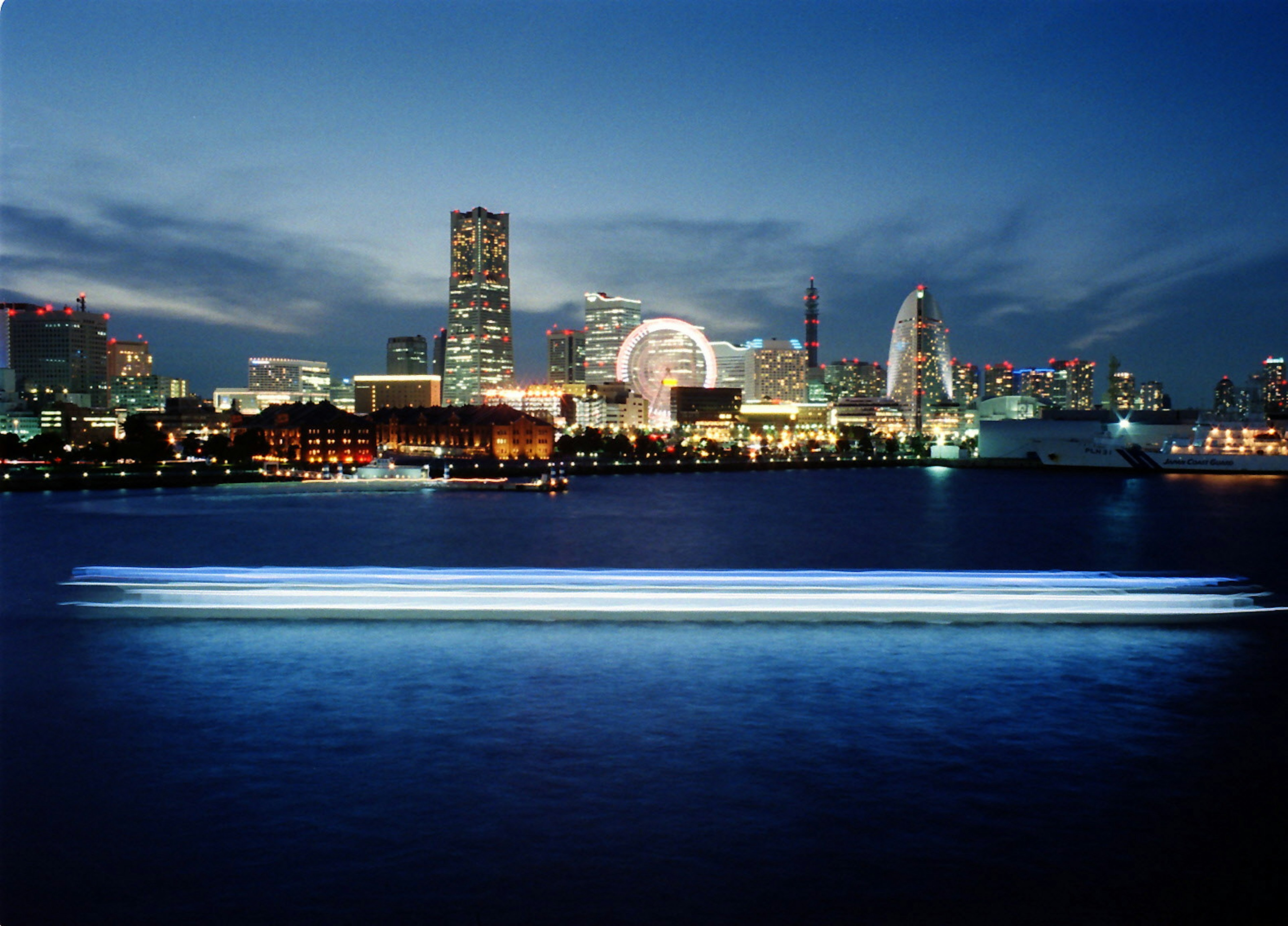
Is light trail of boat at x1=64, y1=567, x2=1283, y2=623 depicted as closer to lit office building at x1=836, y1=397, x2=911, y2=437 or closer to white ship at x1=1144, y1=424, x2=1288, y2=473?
white ship at x1=1144, y1=424, x2=1288, y2=473

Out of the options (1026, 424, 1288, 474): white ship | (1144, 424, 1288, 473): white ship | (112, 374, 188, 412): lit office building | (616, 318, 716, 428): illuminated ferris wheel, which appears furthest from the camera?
(112, 374, 188, 412): lit office building

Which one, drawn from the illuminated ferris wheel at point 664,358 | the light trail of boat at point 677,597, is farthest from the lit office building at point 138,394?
the light trail of boat at point 677,597

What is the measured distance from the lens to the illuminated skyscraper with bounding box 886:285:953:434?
591 feet

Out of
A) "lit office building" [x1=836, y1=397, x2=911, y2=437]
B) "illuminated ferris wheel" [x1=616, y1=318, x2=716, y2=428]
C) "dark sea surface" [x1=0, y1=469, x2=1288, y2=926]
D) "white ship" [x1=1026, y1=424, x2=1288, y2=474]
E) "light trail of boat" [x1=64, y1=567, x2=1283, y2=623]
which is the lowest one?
"dark sea surface" [x1=0, y1=469, x2=1288, y2=926]

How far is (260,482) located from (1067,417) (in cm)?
8314

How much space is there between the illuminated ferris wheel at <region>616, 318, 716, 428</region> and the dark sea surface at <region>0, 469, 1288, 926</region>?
10237 centimetres

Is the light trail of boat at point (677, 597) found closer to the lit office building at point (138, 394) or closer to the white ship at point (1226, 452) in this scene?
the white ship at point (1226, 452)

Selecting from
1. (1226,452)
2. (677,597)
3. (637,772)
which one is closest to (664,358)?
(1226,452)

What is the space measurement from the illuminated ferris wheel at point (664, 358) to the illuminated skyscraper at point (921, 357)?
222 feet

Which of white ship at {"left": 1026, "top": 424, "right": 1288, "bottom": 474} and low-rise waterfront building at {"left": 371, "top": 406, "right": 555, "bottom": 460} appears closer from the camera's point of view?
white ship at {"left": 1026, "top": 424, "right": 1288, "bottom": 474}

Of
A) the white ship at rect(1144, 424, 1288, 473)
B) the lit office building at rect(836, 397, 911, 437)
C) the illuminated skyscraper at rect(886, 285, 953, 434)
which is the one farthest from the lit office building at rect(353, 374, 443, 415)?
the white ship at rect(1144, 424, 1288, 473)

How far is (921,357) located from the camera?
181 metres

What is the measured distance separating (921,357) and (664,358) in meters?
78.6

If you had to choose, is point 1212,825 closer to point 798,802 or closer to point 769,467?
point 798,802
